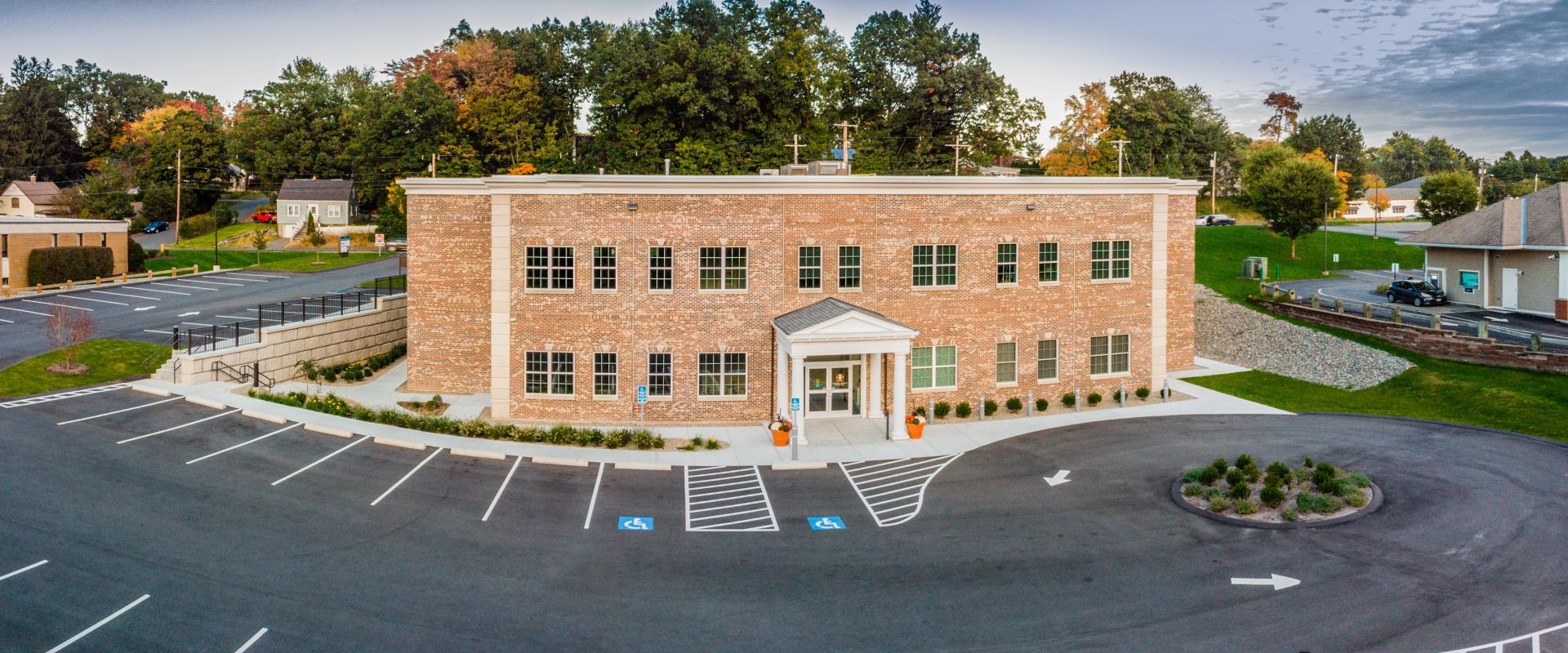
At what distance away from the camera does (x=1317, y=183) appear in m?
69.8

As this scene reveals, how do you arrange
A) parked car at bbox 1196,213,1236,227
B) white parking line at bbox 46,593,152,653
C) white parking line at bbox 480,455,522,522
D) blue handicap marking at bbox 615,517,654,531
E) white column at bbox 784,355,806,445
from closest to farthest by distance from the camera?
white parking line at bbox 46,593,152,653, blue handicap marking at bbox 615,517,654,531, white parking line at bbox 480,455,522,522, white column at bbox 784,355,806,445, parked car at bbox 1196,213,1236,227

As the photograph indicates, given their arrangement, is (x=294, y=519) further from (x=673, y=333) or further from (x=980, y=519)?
(x=980, y=519)

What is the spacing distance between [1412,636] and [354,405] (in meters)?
30.8

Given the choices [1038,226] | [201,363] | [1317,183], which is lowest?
[201,363]

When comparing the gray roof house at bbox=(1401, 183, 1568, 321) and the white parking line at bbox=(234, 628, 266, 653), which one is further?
the gray roof house at bbox=(1401, 183, 1568, 321)

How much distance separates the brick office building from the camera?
32.0 m

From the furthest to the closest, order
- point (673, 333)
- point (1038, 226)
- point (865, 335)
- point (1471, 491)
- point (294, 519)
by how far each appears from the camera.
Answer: point (1038, 226) < point (673, 333) < point (865, 335) < point (1471, 491) < point (294, 519)

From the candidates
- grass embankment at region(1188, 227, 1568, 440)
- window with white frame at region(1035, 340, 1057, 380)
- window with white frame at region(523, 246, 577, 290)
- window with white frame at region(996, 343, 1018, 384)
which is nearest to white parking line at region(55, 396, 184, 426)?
window with white frame at region(523, 246, 577, 290)

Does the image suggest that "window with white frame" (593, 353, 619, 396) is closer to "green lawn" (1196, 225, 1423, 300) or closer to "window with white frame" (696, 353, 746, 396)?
"window with white frame" (696, 353, 746, 396)

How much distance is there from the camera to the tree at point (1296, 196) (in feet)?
230

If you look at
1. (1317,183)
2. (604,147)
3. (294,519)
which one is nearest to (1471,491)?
(294,519)

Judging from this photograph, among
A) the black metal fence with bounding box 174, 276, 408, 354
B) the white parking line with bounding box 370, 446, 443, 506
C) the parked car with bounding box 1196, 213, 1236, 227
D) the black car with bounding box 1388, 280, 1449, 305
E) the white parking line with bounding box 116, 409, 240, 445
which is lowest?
the white parking line with bounding box 370, 446, 443, 506

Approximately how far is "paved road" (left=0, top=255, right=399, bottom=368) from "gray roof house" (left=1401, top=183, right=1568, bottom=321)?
6244 centimetres

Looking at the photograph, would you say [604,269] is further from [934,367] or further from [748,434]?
[934,367]
